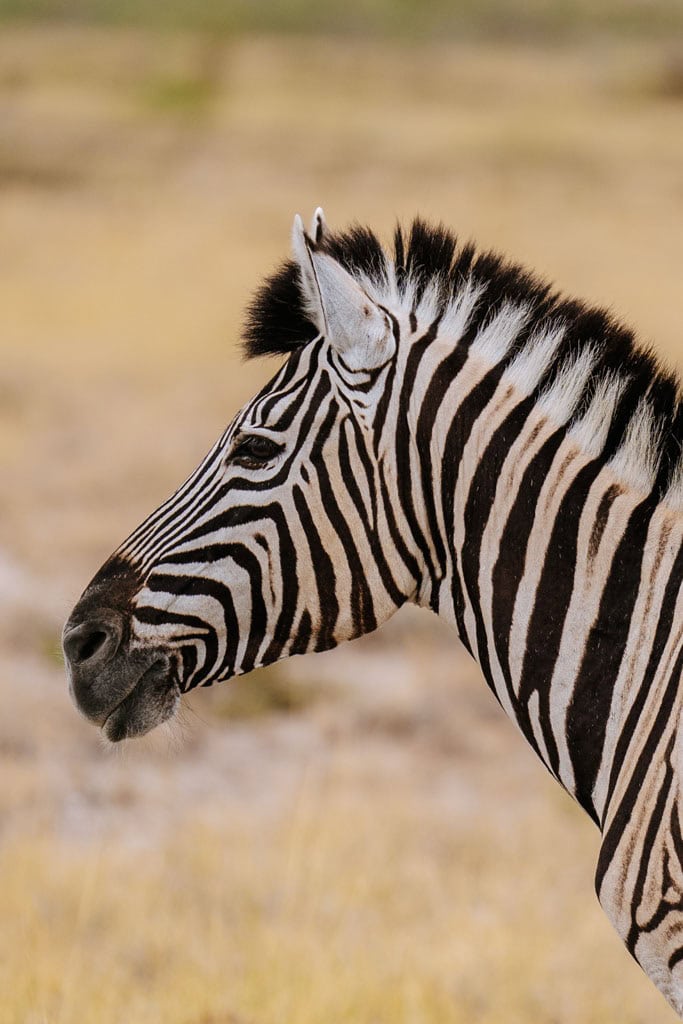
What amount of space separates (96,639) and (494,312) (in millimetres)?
1319

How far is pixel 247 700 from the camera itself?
10141 mm

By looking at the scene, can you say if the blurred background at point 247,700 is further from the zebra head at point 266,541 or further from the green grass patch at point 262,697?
the zebra head at point 266,541

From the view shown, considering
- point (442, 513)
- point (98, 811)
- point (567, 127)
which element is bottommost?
point (98, 811)

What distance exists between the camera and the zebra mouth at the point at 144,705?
2.90m

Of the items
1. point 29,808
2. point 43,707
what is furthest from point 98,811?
point 43,707

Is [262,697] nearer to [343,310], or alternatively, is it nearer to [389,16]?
[343,310]

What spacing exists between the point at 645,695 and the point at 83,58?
5374cm

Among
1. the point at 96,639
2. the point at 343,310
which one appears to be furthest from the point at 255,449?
the point at 96,639

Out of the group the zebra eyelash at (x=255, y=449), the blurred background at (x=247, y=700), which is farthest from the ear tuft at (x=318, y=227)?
the zebra eyelash at (x=255, y=449)

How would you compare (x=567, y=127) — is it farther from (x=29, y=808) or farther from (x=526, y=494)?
(x=526, y=494)

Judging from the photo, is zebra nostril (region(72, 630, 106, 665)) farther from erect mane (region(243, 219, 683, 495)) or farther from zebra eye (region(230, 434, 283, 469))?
erect mane (region(243, 219, 683, 495))

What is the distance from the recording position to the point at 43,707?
9461 millimetres

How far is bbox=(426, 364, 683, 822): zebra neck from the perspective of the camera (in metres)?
2.67

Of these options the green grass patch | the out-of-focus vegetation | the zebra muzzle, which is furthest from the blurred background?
the out-of-focus vegetation
